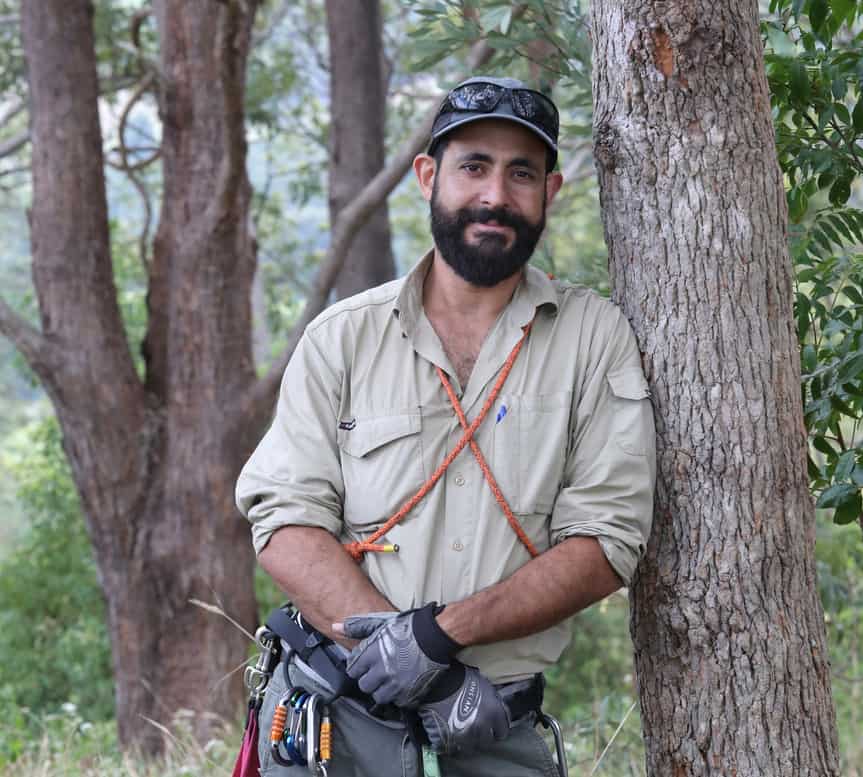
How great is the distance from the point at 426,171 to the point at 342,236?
3.74m

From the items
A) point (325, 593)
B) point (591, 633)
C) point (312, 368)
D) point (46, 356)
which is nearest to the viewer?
point (325, 593)

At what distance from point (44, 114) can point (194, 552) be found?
8.40ft

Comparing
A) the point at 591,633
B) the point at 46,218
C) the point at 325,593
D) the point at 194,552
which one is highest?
the point at 46,218

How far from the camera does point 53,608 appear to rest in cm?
1148

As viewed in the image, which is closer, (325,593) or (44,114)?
(325,593)

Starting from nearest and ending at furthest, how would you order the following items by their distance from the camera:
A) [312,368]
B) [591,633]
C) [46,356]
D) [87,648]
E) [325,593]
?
1. [325,593]
2. [312,368]
3. [46,356]
4. [87,648]
5. [591,633]

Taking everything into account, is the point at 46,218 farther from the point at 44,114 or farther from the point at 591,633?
the point at 591,633

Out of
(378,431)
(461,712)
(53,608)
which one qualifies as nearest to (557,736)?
(461,712)

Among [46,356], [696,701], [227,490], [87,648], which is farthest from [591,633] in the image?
[696,701]

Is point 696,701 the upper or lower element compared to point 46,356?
lower

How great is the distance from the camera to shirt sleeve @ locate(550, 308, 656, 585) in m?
2.53

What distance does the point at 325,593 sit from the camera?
256 centimetres

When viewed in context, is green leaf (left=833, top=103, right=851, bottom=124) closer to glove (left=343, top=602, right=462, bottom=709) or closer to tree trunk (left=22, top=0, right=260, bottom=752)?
glove (left=343, top=602, right=462, bottom=709)

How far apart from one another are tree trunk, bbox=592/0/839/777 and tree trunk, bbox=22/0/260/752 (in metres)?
4.02
